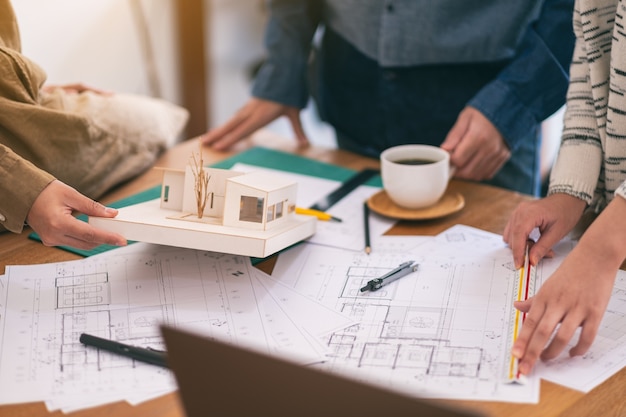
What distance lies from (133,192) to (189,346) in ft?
2.48

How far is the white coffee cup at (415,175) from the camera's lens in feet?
3.67

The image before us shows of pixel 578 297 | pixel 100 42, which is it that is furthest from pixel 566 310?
pixel 100 42

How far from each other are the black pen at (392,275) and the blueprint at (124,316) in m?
0.08

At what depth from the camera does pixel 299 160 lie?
1.40 metres

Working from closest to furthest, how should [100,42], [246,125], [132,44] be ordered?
[246,125] < [100,42] < [132,44]

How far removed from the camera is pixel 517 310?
2.82 feet

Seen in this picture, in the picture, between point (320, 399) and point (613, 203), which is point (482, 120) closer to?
point (613, 203)

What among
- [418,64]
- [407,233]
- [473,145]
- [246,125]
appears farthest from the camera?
[246,125]

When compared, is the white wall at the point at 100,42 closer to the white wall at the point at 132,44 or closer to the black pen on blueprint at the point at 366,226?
the white wall at the point at 132,44

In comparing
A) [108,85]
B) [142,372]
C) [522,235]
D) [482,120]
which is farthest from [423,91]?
[108,85]

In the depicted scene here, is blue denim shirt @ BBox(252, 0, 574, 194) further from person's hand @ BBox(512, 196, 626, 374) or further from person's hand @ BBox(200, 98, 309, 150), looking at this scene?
person's hand @ BBox(512, 196, 626, 374)

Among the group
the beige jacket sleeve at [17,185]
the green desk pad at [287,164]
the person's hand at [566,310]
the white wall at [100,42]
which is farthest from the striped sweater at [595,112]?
the white wall at [100,42]

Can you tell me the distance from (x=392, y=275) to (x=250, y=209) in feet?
0.68

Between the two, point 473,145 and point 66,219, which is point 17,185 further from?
point 473,145
